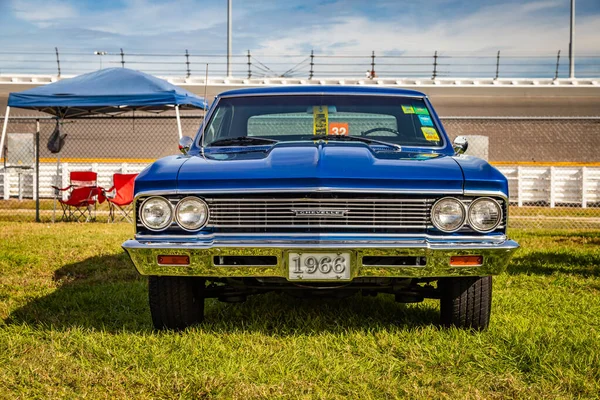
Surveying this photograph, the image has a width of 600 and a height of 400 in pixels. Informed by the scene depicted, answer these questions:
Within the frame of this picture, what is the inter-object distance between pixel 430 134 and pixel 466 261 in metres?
1.31

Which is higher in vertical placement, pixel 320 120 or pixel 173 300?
pixel 320 120

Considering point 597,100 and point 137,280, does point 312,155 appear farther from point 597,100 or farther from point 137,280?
point 597,100

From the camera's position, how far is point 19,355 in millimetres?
3410

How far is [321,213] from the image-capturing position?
10.8ft

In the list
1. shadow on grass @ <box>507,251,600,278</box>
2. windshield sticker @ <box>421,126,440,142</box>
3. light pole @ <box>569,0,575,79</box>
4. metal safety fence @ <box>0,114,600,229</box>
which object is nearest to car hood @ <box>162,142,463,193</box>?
windshield sticker @ <box>421,126,440,142</box>

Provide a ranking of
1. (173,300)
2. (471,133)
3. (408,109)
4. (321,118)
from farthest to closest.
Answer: (471,133) < (408,109) < (321,118) < (173,300)

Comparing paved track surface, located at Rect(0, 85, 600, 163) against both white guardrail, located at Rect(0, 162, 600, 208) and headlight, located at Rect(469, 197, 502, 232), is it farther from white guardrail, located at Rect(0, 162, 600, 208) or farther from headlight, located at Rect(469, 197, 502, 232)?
headlight, located at Rect(469, 197, 502, 232)

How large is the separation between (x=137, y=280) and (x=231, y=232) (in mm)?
2583

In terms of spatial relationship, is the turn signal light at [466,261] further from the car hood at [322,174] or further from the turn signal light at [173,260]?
the turn signal light at [173,260]

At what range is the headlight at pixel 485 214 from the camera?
3373 millimetres

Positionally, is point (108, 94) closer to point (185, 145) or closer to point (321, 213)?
point (185, 145)

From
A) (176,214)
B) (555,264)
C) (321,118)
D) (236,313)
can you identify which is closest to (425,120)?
(321,118)

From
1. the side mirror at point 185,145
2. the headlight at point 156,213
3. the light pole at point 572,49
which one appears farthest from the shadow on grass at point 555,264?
the light pole at point 572,49

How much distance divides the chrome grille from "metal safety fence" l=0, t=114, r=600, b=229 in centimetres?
1031
